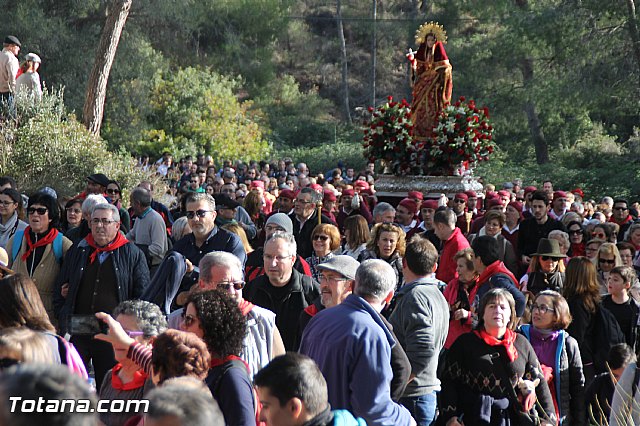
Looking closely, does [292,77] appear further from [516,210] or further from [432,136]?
[516,210]

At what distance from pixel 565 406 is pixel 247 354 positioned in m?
2.71

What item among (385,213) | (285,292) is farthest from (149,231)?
(285,292)

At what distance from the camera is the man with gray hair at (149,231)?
962cm

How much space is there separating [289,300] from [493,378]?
1555mm

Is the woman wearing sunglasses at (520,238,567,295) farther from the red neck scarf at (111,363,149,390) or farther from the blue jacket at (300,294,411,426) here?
the red neck scarf at (111,363,149,390)

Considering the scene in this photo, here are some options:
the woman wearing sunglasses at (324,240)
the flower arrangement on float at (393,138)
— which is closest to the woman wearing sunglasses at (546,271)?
the woman wearing sunglasses at (324,240)

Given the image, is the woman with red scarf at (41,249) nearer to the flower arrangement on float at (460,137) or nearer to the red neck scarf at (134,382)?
the red neck scarf at (134,382)

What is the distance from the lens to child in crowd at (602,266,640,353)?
8.57 m

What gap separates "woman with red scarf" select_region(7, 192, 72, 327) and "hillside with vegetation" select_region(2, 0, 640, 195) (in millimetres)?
12381

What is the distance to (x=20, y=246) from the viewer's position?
833 cm

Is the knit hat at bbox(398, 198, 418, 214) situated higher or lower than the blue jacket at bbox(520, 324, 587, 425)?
higher

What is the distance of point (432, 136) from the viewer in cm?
1722

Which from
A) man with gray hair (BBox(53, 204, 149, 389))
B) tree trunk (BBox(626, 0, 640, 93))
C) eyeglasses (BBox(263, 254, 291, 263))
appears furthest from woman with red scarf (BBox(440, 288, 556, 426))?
tree trunk (BBox(626, 0, 640, 93))

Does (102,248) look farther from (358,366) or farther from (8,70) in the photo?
(8,70)
